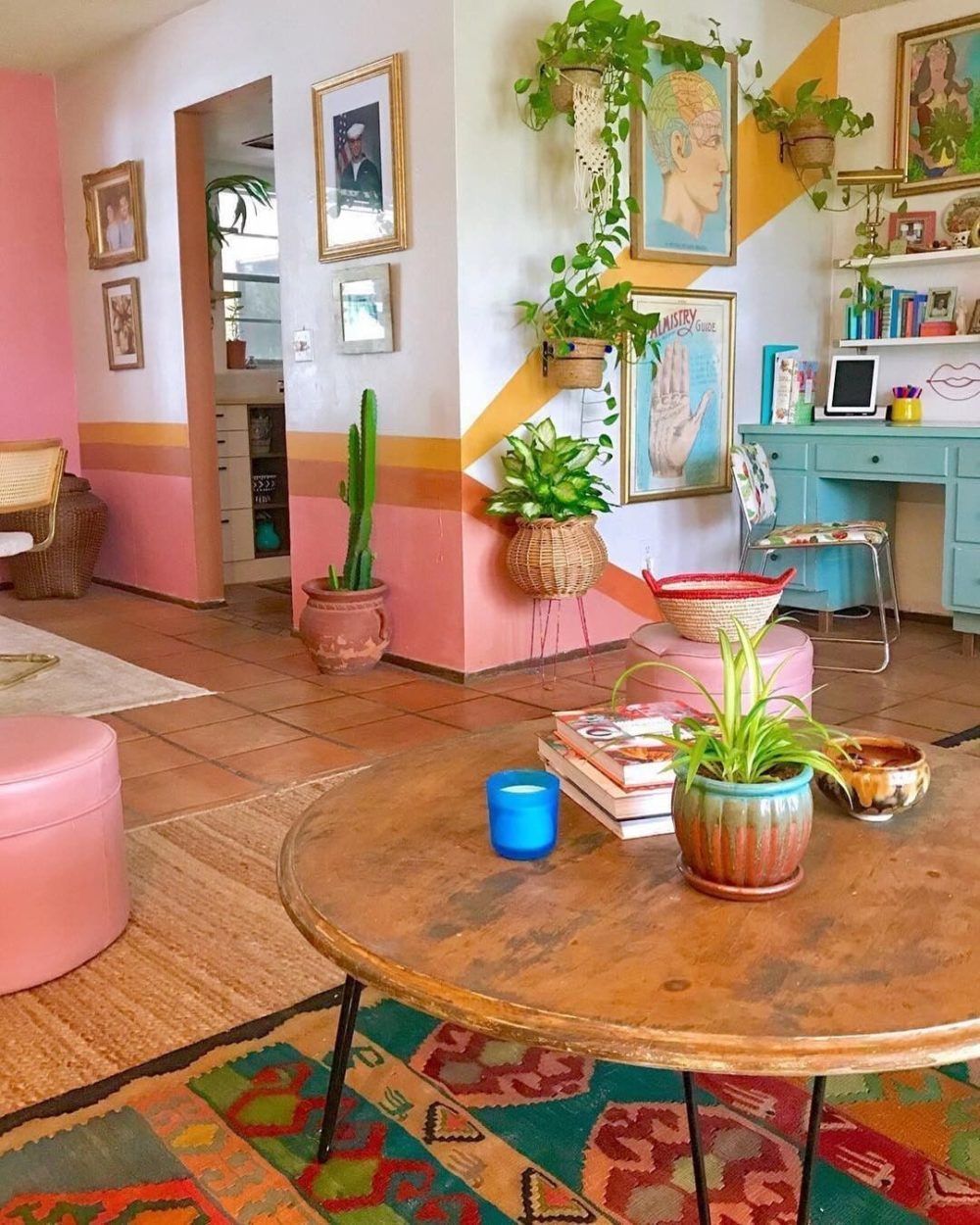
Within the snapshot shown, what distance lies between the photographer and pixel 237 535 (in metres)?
6.41

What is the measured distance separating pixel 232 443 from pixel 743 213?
2.89m

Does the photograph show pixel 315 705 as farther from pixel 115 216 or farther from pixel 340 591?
pixel 115 216

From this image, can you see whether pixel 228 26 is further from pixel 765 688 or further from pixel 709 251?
pixel 765 688

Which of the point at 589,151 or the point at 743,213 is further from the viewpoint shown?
the point at 743,213

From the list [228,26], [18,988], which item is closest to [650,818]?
[18,988]

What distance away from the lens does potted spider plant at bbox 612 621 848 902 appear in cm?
125

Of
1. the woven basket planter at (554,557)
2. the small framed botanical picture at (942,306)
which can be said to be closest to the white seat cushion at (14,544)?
the woven basket planter at (554,557)

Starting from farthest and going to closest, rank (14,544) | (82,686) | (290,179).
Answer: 1. (290,179)
2. (14,544)
3. (82,686)

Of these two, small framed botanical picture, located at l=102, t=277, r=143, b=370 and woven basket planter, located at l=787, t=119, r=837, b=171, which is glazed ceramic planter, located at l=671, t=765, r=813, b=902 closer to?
woven basket planter, located at l=787, t=119, r=837, b=171

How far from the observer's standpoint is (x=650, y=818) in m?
1.47

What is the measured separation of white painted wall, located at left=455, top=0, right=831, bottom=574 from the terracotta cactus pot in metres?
0.63

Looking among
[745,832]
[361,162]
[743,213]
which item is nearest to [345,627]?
[361,162]

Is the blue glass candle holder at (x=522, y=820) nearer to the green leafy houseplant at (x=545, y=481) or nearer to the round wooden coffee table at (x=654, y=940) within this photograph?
the round wooden coffee table at (x=654, y=940)

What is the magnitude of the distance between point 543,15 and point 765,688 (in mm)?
3388
